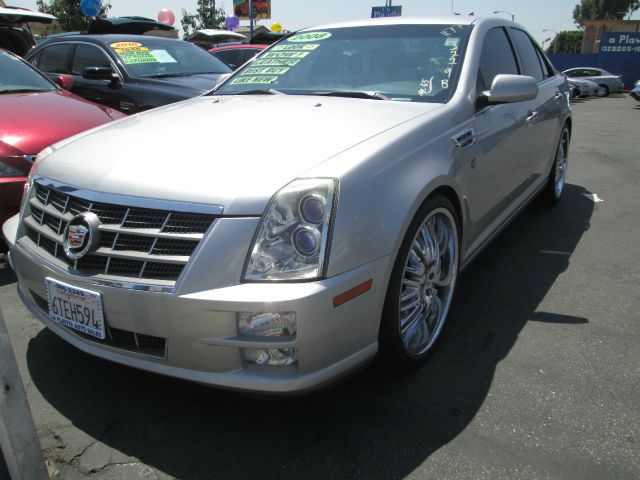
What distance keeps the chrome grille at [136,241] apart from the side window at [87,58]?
15.4 feet

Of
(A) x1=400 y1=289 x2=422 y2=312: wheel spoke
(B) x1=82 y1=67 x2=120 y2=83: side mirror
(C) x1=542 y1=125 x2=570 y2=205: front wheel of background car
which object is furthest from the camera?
(B) x1=82 y1=67 x2=120 y2=83: side mirror

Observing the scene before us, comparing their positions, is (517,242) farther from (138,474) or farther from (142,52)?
(142,52)

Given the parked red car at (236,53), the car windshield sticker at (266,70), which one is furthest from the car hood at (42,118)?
the parked red car at (236,53)

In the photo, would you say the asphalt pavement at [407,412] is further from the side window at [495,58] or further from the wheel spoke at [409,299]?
the side window at [495,58]

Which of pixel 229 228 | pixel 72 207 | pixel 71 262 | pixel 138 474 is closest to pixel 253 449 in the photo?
pixel 138 474

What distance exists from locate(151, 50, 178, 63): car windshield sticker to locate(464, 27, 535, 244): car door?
406 centimetres

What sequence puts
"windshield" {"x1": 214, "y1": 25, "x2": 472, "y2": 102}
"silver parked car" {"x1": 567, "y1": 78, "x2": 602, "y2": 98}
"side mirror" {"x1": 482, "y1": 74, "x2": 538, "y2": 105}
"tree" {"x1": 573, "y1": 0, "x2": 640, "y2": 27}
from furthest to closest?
1. "tree" {"x1": 573, "y1": 0, "x2": 640, "y2": 27}
2. "silver parked car" {"x1": 567, "y1": 78, "x2": 602, "y2": 98}
3. "windshield" {"x1": 214, "y1": 25, "x2": 472, "y2": 102}
4. "side mirror" {"x1": 482, "y1": 74, "x2": 538, "y2": 105}

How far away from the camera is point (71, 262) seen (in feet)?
6.80

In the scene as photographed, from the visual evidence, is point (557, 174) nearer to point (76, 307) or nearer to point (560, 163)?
point (560, 163)

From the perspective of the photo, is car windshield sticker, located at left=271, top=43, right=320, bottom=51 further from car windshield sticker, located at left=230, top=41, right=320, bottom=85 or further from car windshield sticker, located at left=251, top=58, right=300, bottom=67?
car windshield sticker, located at left=251, top=58, right=300, bottom=67

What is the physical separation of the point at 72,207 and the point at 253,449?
1.16 m

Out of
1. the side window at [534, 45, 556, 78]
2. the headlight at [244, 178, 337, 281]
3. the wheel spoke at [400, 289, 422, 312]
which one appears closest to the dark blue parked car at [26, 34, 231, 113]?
the side window at [534, 45, 556, 78]

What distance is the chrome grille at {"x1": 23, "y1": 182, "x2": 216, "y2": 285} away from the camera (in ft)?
6.15

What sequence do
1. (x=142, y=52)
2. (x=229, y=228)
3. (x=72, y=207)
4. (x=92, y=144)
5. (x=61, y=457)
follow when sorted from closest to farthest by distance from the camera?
1. (x=229, y=228)
2. (x=61, y=457)
3. (x=72, y=207)
4. (x=92, y=144)
5. (x=142, y=52)
